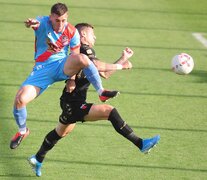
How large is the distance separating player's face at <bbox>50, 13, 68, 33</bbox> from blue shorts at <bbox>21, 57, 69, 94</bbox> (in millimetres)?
392

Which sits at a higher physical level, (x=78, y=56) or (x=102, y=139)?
(x=78, y=56)

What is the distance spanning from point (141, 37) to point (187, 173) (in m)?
6.80

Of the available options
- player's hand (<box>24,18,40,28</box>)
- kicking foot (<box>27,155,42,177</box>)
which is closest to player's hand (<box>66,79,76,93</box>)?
player's hand (<box>24,18,40,28</box>)

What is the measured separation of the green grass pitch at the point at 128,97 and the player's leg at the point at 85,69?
1083 mm

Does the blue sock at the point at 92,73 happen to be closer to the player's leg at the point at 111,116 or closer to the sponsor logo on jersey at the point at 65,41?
the player's leg at the point at 111,116

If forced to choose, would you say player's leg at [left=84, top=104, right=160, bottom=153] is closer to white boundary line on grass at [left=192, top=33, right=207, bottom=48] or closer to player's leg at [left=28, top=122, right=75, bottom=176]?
player's leg at [left=28, top=122, right=75, bottom=176]

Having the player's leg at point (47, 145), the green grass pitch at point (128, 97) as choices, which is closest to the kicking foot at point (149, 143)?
the green grass pitch at point (128, 97)

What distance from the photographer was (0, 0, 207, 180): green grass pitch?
9.28 meters

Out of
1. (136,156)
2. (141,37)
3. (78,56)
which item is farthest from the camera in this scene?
(141,37)

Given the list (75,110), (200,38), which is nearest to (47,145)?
(75,110)

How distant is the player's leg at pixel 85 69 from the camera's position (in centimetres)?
840

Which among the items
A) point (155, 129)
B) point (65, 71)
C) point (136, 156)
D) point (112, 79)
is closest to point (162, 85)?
point (112, 79)

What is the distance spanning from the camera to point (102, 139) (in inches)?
402

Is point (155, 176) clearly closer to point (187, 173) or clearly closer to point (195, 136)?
point (187, 173)
